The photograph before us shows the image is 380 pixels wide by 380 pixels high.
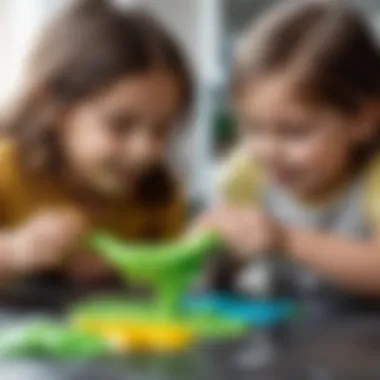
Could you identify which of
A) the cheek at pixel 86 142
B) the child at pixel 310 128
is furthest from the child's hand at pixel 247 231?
the cheek at pixel 86 142

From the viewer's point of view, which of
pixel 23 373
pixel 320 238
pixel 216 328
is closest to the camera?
pixel 23 373

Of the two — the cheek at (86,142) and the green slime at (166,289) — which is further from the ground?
the cheek at (86,142)

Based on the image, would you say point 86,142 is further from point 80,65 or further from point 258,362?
point 258,362

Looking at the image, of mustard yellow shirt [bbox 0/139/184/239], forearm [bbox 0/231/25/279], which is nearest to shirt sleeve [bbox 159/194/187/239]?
mustard yellow shirt [bbox 0/139/184/239]

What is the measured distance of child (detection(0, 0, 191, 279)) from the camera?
91cm

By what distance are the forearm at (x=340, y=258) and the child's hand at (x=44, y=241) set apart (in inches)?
7.4

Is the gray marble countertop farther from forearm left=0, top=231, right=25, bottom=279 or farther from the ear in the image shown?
the ear

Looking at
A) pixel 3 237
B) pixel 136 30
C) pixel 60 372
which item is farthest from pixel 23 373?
pixel 136 30

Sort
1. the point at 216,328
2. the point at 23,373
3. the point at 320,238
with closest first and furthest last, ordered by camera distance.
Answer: the point at 23,373, the point at 216,328, the point at 320,238

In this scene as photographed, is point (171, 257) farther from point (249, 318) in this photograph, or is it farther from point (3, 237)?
point (3, 237)

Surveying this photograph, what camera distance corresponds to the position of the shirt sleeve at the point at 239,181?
0.92m

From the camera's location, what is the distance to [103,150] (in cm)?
91

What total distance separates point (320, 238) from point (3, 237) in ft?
0.92

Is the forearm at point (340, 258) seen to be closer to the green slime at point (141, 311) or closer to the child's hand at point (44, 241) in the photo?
the green slime at point (141, 311)
